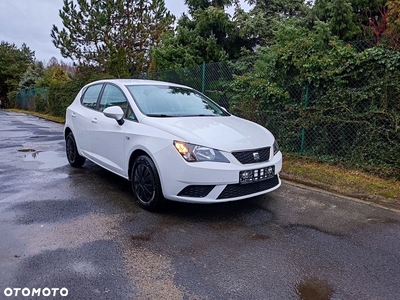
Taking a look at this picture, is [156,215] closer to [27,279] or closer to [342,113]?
[27,279]

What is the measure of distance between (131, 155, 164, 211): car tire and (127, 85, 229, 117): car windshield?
2.18 feet

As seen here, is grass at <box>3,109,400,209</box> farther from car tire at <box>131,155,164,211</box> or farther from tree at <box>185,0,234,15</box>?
tree at <box>185,0,234,15</box>

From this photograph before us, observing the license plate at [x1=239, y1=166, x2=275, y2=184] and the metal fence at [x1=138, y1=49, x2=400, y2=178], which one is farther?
the metal fence at [x1=138, y1=49, x2=400, y2=178]

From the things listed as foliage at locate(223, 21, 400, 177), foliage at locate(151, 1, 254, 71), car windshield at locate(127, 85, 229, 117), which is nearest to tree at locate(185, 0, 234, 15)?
foliage at locate(151, 1, 254, 71)

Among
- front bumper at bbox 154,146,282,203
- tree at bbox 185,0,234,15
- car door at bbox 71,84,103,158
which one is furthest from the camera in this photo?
tree at bbox 185,0,234,15

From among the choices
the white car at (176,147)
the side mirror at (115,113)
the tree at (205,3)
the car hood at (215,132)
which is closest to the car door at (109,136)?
the white car at (176,147)

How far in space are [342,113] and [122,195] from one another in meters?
3.98

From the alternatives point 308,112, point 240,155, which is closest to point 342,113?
point 308,112

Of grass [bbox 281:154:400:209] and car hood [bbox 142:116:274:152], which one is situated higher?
car hood [bbox 142:116:274:152]

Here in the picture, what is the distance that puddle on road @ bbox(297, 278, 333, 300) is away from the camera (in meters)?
2.29

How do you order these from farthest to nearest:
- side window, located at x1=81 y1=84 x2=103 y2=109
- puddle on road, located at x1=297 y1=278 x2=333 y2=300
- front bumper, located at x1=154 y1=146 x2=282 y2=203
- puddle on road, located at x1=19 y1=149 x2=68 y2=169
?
puddle on road, located at x1=19 y1=149 x2=68 y2=169 < side window, located at x1=81 y1=84 x2=103 y2=109 < front bumper, located at x1=154 y1=146 x2=282 y2=203 < puddle on road, located at x1=297 y1=278 x2=333 y2=300

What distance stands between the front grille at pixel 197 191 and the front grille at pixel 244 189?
149 mm

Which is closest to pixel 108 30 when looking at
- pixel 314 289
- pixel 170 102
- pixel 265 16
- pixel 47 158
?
pixel 265 16

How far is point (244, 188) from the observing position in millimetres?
3508
